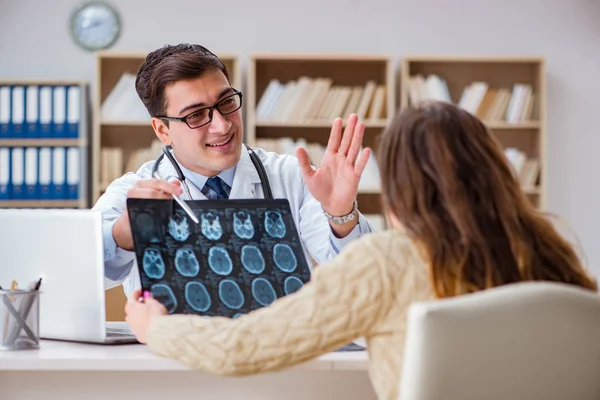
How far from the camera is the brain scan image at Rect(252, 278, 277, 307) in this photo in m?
1.60

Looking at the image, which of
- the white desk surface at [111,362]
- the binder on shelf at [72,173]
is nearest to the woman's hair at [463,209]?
the white desk surface at [111,362]

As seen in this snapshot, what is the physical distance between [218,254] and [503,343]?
675 mm

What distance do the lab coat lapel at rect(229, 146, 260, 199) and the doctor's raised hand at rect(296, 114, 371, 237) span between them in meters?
0.28

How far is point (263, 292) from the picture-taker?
1.61 meters

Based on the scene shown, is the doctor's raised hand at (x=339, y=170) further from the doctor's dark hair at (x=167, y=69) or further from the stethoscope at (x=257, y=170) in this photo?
the doctor's dark hair at (x=167, y=69)

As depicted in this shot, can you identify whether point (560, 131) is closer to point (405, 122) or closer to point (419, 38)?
point (419, 38)

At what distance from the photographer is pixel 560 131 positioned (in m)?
5.00

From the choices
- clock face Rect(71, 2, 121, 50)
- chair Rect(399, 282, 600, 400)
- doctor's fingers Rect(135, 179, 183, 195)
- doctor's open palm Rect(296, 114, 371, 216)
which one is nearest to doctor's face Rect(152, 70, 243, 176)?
doctor's open palm Rect(296, 114, 371, 216)

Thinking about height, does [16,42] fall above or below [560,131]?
above

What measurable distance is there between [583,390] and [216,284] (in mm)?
686

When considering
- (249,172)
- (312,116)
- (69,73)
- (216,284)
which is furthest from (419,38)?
(216,284)

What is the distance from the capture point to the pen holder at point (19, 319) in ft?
5.02

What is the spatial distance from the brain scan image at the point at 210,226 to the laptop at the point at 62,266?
0.61ft

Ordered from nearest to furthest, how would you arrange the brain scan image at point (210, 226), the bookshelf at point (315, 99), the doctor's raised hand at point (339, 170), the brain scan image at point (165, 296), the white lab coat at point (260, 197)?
the brain scan image at point (165, 296), the brain scan image at point (210, 226), the doctor's raised hand at point (339, 170), the white lab coat at point (260, 197), the bookshelf at point (315, 99)
